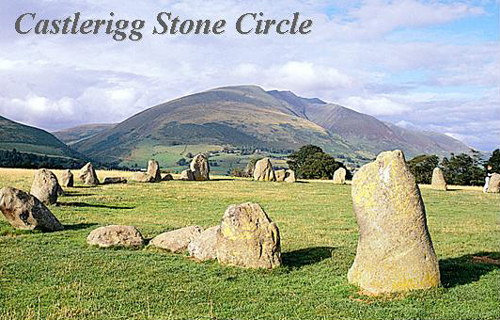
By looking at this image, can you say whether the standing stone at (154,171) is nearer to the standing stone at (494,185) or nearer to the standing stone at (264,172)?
the standing stone at (264,172)

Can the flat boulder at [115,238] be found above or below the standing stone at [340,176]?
below

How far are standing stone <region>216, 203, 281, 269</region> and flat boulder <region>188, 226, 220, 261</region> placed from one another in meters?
0.78

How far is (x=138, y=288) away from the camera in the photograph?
1265cm

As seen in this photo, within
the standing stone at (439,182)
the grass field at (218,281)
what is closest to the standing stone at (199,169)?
the standing stone at (439,182)

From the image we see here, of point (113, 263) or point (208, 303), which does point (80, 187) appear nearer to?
point (113, 263)

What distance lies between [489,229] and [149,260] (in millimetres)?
17930

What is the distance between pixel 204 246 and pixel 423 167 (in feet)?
215

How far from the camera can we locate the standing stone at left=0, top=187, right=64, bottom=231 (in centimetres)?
2011

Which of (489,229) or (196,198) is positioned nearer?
(489,229)

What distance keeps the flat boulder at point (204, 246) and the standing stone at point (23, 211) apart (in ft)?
25.1

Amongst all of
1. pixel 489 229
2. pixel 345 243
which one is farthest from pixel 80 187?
pixel 489 229

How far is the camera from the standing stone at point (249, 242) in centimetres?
1486

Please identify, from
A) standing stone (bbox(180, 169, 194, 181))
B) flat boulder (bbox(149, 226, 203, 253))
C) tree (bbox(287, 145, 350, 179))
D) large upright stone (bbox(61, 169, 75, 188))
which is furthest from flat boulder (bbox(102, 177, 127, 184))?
tree (bbox(287, 145, 350, 179))

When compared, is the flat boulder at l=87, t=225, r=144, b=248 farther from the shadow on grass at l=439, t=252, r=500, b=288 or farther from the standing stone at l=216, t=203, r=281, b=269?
the shadow on grass at l=439, t=252, r=500, b=288
